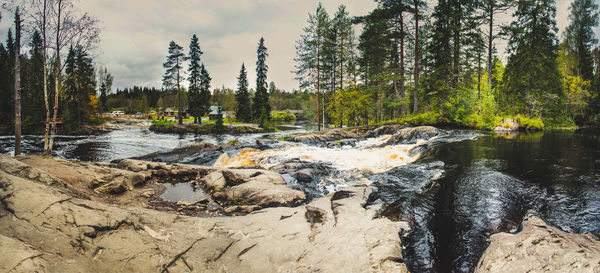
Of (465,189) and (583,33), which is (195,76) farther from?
(583,33)

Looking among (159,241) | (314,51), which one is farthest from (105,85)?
(159,241)

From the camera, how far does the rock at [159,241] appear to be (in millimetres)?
3170

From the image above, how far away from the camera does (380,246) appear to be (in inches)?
166

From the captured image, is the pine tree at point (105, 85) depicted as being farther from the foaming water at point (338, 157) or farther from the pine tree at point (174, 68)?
the foaming water at point (338, 157)

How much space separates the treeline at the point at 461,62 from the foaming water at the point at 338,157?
13011mm

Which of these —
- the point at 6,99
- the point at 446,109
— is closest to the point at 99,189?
the point at 446,109

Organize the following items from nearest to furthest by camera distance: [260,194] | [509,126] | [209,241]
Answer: [209,241]
[260,194]
[509,126]

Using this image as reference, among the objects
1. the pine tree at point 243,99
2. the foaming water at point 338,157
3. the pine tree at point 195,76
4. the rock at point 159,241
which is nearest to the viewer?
the rock at point 159,241

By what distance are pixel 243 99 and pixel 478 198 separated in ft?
184

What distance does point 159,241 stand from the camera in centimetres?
390

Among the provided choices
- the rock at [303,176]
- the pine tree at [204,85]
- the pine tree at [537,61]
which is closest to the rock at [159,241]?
the rock at [303,176]

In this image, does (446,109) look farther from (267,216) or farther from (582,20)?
(582,20)

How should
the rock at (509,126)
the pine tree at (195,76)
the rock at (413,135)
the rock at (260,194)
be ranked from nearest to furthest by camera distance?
the rock at (260,194)
the rock at (413,135)
the rock at (509,126)
the pine tree at (195,76)

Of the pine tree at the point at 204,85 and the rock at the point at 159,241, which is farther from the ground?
the pine tree at the point at 204,85
